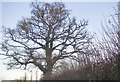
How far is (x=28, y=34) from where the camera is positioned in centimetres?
2706

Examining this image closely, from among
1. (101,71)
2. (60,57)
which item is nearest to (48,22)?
(60,57)

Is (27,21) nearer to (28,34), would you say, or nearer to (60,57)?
(28,34)

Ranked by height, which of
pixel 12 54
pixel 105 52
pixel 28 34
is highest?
pixel 28 34

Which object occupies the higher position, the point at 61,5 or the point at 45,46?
the point at 61,5

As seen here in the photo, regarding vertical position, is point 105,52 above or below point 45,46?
below

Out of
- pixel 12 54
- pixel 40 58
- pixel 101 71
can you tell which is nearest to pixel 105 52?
pixel 101 71

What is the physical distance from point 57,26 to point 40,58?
3438 mm

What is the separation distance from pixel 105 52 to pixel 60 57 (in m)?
18.7

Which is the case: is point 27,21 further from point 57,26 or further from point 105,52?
point 105,52

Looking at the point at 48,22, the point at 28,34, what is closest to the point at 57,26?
the point at 48,22

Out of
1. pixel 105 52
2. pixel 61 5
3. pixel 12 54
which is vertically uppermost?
pixel 61 5

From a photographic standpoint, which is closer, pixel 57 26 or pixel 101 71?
pixel 101 71

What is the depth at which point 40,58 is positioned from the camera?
26.0 meters

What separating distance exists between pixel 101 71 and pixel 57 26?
64.1 ft
